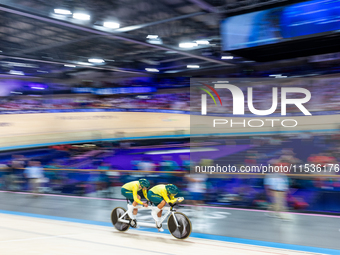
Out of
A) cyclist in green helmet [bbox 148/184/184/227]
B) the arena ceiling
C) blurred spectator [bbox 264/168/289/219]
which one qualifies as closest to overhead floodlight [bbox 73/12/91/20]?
the arena ceiling

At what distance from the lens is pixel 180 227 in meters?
4.62

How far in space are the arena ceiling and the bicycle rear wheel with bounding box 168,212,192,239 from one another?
3128mm

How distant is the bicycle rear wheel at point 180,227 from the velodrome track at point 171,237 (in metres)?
0.10

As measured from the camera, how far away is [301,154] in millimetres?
9242

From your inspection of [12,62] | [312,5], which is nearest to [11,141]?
[12,62]

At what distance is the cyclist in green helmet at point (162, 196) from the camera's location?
4660mm

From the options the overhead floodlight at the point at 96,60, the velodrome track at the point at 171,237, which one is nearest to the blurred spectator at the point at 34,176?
the velodrome track at the point at 171,237

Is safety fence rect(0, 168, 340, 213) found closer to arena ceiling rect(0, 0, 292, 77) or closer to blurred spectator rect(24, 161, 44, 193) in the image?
blurred spectator rect(24, 161, 44, 193)

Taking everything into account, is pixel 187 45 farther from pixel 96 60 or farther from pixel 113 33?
pixel 96 60

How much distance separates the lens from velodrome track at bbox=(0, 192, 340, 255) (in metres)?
4.21

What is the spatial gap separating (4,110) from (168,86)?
721 cm

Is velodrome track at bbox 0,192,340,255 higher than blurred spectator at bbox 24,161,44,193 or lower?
lower

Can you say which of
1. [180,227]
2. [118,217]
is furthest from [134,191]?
[180,227]

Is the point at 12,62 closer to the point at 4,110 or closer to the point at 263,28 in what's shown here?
the point at 4,110
